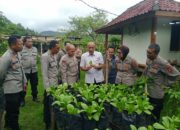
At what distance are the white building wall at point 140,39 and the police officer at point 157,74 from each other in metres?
4.68

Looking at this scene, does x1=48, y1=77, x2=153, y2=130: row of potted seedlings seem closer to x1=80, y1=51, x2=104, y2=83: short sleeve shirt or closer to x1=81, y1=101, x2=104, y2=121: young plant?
x1=81, y1=101, x2=104, y2=121: young plant

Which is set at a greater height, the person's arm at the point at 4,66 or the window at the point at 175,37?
the window at the point at 175,37

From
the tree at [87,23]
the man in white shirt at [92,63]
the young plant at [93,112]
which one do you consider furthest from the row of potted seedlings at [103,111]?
the tree at [87,23]

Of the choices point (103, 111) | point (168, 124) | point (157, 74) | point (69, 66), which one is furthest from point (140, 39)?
point (168, 124)

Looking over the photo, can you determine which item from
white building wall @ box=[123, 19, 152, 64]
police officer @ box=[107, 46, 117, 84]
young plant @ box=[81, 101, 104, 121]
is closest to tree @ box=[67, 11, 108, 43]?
white building wall @ box=[123, 19, 152, 64]

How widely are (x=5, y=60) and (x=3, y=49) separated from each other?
8427mm

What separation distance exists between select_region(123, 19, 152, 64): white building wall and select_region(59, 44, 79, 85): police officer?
4.04m

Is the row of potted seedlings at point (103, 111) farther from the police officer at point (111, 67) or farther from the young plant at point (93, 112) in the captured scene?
the police officer at point (111, 67)

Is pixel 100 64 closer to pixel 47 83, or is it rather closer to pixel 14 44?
pixel 47 83

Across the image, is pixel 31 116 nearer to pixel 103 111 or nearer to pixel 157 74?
pixel 157 74

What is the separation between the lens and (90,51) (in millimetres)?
6023

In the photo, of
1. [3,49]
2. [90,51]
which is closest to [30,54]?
[90,51]

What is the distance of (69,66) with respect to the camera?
5656 mm

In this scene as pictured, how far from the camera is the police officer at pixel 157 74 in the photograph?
4.36 meters
